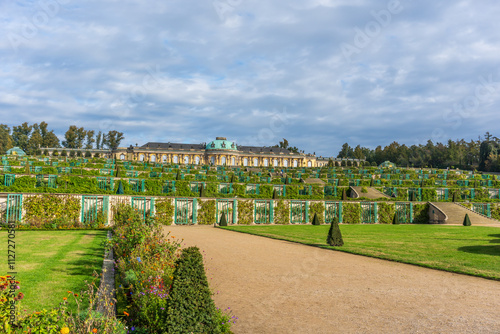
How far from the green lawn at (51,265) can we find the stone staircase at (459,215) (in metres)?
35.0

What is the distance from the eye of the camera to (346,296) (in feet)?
33.9

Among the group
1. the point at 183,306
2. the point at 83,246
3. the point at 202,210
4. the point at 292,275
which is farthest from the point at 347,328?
the point at 202,210

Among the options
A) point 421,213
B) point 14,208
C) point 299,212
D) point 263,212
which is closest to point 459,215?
point 421,213

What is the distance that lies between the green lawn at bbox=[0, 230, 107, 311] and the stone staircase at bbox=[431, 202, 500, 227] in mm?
34966

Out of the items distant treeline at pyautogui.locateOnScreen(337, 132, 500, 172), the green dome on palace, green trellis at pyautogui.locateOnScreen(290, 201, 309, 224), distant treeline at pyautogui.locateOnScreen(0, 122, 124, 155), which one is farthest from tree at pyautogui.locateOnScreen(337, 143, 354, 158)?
green trellis at pyautogui.locateOnScreen(290, 201, 309, 224)

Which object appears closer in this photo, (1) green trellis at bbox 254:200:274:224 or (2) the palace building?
(1) green trellis at bbox 254:200:274:224

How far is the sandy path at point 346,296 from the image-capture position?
26.7 feet

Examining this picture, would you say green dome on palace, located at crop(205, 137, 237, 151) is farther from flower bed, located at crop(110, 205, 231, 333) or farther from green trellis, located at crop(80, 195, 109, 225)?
flower bed, located at crop(110, 205, 231, 333)

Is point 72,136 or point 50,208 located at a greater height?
point 72,136

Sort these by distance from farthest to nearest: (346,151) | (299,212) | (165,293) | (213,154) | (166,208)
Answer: (346,151) → (213,154) → (299,212) → (166,208) → (165,293)

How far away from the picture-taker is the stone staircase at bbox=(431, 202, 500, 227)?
3666 centimetres

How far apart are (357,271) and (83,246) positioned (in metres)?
12.5

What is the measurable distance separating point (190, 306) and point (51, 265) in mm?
9073

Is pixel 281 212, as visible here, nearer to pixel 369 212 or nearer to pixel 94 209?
pixel 369 212
